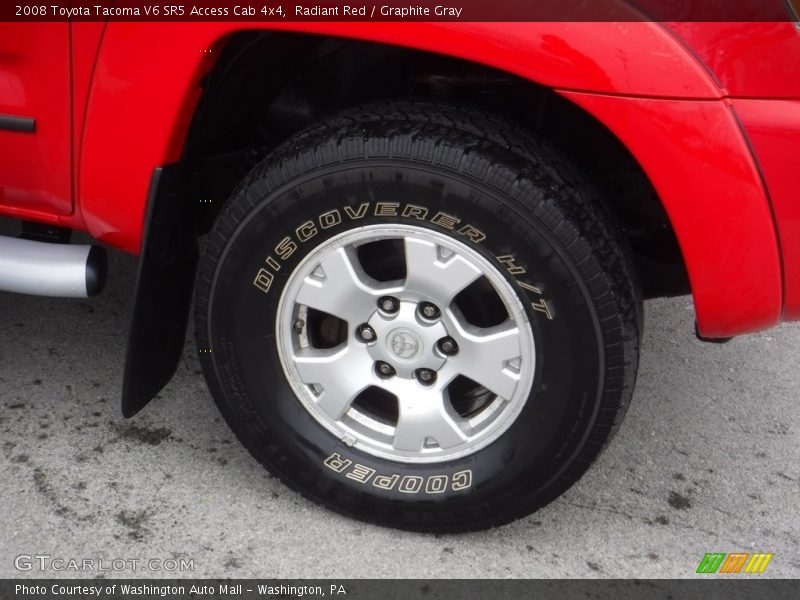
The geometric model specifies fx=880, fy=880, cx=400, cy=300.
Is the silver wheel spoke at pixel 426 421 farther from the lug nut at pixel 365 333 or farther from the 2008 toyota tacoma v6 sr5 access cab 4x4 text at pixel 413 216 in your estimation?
the lug nut at pixel 365 333

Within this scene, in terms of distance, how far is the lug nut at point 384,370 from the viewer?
2.13 metres

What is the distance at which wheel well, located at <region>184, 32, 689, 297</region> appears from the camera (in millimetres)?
1986

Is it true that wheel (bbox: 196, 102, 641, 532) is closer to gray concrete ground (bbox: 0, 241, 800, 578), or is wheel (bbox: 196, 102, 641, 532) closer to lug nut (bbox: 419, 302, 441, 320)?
lug nut (bbox: 419, 302, 441, 320)

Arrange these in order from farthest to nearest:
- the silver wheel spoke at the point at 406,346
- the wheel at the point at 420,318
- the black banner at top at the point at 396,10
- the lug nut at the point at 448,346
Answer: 1. the lug nut at the point at 448,346
2. the silver wheel spoke at the point at 406,346
3. the wheel at the point at 420,318
4. the black banner at top at the point at 396,10

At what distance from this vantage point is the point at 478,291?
2080 mm

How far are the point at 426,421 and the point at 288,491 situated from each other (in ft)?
1.52

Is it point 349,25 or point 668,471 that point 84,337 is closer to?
point 349,25

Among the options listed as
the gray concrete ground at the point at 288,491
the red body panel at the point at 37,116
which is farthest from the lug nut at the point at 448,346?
the red body panel at the point at 37,116

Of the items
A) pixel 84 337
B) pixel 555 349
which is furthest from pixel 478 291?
pixel 84 337

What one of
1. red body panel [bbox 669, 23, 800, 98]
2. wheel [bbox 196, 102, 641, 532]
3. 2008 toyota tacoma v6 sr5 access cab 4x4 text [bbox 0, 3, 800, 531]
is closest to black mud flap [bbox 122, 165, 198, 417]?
2008 toyota tacoma v6 sr5 access cab 4x4 text [bbox 0, 3, 800, 531]

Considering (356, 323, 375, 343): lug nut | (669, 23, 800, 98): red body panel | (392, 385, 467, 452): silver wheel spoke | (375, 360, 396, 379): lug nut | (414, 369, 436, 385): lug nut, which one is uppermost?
(669, 23, 800, 98): red body panel

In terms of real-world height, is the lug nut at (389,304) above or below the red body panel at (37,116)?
below
